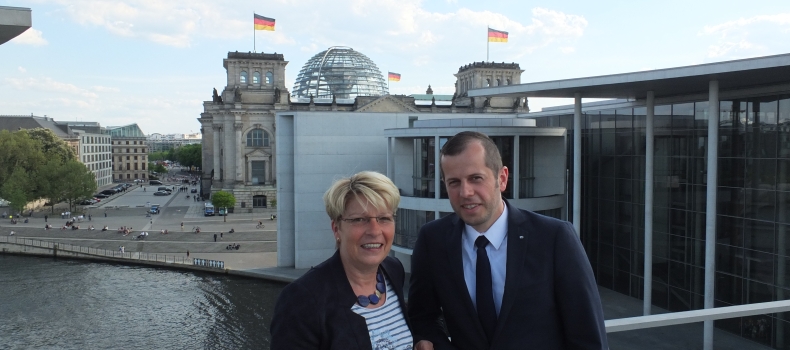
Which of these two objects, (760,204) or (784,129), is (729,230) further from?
(784,129)

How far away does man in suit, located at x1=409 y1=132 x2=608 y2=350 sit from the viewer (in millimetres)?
3498

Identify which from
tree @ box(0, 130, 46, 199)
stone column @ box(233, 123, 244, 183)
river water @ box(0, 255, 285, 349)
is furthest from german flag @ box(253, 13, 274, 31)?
river water @ box(0, 255, 285, 349)

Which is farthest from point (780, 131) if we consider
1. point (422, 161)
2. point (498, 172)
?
point (498, 172)

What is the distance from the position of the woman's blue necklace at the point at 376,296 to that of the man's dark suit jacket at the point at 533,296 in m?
0.34

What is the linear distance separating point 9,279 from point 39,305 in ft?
27.2

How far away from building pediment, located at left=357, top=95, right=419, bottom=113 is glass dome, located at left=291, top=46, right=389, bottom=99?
62.6 feet

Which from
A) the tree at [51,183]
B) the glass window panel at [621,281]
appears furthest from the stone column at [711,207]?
the tree at [51,183]

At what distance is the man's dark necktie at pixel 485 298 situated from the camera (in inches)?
142

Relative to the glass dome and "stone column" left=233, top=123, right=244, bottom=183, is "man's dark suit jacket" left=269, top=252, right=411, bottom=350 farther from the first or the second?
the glass dome

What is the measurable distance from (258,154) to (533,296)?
74047 mm

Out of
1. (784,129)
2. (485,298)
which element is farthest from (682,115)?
(485,298)

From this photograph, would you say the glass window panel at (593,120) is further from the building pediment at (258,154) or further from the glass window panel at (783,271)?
the building pediment at (258,154)

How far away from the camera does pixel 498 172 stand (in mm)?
3725

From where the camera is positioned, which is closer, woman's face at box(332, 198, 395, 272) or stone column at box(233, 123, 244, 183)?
woman's face at box(332, 198, 395, 272)
